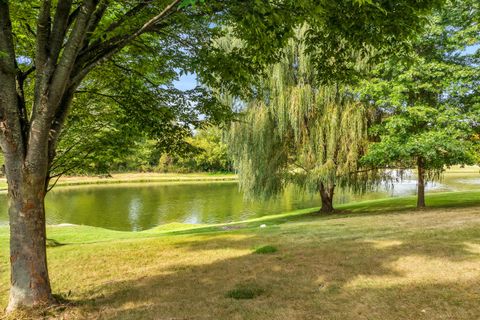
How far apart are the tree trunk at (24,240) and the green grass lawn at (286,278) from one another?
276 millimetres

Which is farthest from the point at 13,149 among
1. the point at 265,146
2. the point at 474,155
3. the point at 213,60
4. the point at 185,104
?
the point at 474,155

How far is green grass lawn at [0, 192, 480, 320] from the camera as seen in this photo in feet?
12.4

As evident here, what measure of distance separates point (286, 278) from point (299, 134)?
10.1 m

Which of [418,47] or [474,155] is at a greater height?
[418,47]

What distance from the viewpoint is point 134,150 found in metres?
9.22

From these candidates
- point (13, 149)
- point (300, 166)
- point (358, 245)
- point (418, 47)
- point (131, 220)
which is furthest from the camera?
point (131, 220)

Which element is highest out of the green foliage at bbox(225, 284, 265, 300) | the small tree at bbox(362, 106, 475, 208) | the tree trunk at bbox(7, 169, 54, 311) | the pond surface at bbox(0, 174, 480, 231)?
the small tree at bbox(362, 106, 475, 208)

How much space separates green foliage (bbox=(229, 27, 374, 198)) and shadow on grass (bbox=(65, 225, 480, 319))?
25.0 ft

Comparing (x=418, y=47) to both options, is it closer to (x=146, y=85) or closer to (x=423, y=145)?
(x=423, y=145)

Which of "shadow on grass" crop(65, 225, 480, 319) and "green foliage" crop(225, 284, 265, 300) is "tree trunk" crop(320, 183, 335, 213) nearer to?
"shadow on grass" crop(65, 225, 480, 319)

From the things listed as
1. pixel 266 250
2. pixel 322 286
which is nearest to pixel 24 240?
pixel 322 286

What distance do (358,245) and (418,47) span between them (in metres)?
10.0

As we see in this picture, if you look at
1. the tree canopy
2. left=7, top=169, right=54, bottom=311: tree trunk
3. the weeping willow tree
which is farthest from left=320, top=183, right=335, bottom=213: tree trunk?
left=7, top=169, right=54, bottom=311: tree trunk

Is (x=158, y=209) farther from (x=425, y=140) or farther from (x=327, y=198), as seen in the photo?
(x=425, y=140)
